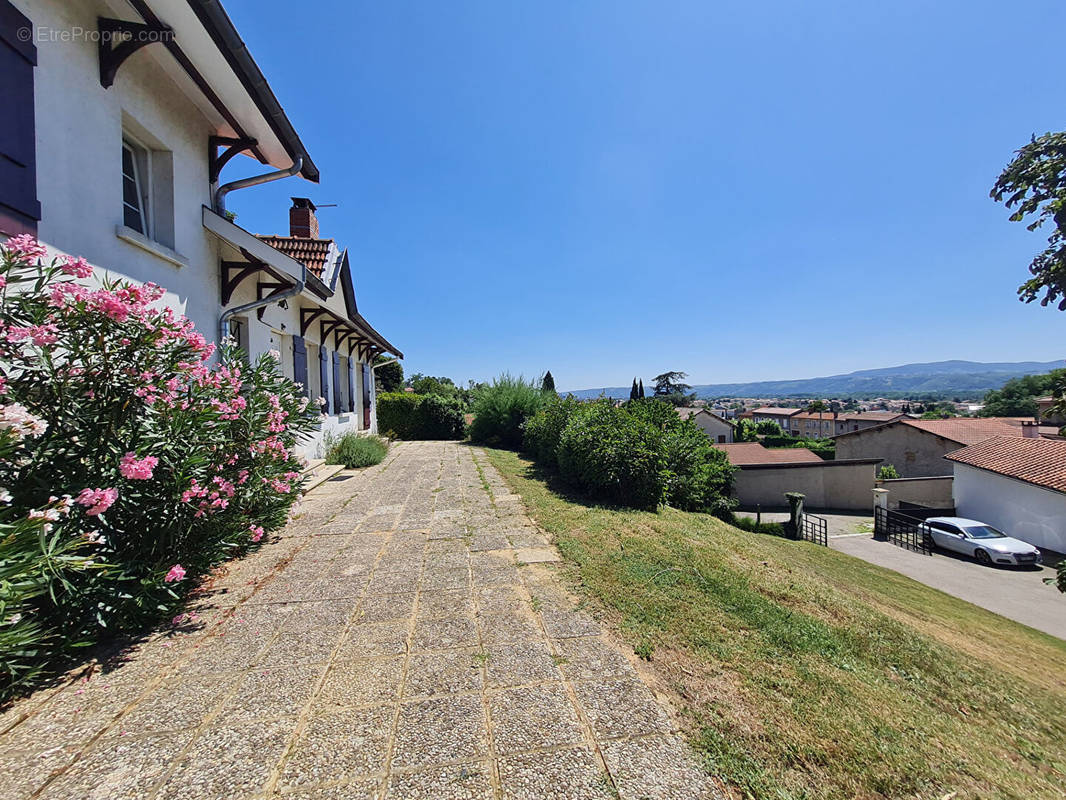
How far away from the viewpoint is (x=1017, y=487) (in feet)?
54.1

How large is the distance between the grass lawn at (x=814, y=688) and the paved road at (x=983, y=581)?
928 cm

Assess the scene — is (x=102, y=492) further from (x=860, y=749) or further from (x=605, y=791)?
(x=860, y=749)

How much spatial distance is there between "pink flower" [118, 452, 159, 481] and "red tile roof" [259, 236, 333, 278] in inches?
333

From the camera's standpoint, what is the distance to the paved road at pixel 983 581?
9.87 meters

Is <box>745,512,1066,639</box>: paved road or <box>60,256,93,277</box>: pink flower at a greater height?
<box>60,256,93,277</box>: pink flower

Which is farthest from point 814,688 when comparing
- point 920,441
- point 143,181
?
point 920,441

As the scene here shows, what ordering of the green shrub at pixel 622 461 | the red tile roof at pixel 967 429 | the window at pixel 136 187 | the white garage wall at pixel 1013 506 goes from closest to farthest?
the window at pixel 136 187 → the green shrub at pixel 622 461 → the white garage wall at pixel 1013 506 → the red tile roof at pixel 967 429

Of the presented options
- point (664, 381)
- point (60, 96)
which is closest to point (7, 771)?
point (60, 96)

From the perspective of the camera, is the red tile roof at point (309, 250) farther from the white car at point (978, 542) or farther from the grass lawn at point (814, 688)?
the white car at point (978, 542)

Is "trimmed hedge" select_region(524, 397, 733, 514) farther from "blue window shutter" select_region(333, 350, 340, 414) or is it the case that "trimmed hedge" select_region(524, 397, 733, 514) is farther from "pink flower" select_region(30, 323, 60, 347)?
"pink flower" select_region(30, 323, 60, 347)

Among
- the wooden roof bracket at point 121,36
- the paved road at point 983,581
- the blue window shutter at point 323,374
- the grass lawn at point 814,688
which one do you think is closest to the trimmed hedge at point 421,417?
the blue window shutter at point 323,374

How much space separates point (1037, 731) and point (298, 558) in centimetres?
504

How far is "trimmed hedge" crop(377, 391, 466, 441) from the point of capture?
16.3 meters

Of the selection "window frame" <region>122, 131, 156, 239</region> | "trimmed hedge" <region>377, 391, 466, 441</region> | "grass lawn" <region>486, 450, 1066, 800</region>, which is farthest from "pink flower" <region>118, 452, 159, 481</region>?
"trimmed hedge" <region>377, 391, 466, 441</region>
